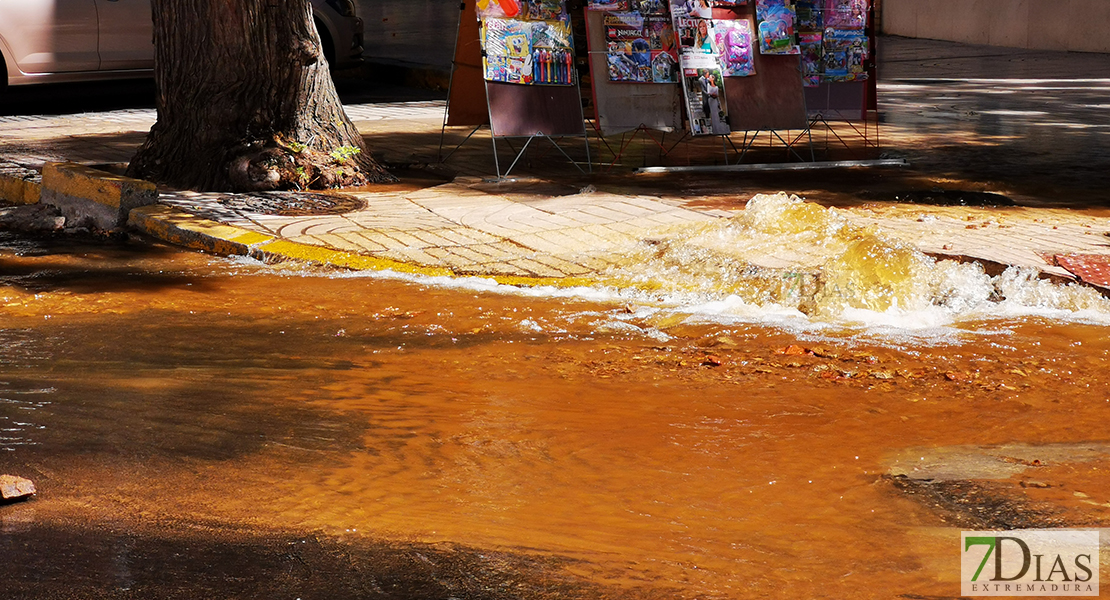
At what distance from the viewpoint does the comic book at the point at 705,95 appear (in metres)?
9.22

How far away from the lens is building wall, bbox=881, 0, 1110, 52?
19.1m

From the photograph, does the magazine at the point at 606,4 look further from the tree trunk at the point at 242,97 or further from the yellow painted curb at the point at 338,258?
the yellow painted curb at the point at 338,258

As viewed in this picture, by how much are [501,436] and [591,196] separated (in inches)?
169

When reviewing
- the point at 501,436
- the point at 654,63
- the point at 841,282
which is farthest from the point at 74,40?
the point at 501,436

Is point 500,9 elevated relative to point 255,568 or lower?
elevated

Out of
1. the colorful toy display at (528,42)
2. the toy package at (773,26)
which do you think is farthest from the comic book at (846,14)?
the colorful toy display at (528,42)

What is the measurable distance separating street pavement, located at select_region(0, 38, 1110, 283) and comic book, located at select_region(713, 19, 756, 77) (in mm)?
861

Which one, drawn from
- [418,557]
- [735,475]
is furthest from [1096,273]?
[418,557]

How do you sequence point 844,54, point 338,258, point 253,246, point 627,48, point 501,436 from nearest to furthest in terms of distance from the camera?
point 501,436
point 338,258
point 253,246
point 627,48
point 844,54

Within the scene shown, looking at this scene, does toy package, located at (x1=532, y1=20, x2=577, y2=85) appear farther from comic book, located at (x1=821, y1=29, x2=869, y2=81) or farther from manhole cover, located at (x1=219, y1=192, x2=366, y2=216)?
comic book, located at (x1=821, y1=29, x2=869, y2=81)

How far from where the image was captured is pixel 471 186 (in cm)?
883

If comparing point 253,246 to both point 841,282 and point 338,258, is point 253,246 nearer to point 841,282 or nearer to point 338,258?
point 338,258

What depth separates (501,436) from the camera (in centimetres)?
426

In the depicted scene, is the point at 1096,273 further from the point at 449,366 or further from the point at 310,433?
the point at 310,433
